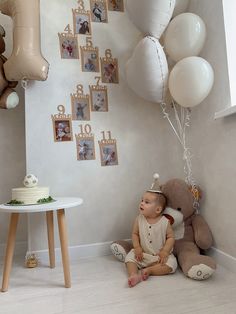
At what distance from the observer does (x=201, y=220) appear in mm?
1604

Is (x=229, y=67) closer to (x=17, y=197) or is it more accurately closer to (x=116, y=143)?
(x=116, y=143)

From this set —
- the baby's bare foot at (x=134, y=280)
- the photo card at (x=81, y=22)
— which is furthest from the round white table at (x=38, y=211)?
the photo card at (x=81, y=22)

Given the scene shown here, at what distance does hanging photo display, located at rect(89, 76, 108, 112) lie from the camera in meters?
1.79

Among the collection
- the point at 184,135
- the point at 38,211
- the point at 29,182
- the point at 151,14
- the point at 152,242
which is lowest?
the point at 152,242

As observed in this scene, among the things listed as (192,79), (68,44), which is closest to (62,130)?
(68,44)

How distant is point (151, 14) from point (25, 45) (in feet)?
2.28

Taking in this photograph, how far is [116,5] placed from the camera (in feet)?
6.14

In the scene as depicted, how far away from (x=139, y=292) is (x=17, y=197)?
0.72 meters

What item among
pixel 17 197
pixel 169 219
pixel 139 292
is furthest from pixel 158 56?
pixel 139 292

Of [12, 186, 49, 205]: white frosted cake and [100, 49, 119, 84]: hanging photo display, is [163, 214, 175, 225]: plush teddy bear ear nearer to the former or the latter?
[12, 186, 49, 205]: white frosted cake

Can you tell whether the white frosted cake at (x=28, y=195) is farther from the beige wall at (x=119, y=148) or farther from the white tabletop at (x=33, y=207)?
the beige wall at (x=119, y=148)

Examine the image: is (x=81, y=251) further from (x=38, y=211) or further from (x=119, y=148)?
(x=119, y=148)

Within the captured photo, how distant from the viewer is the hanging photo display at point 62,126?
1714 mm

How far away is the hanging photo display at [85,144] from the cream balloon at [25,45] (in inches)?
16.1
